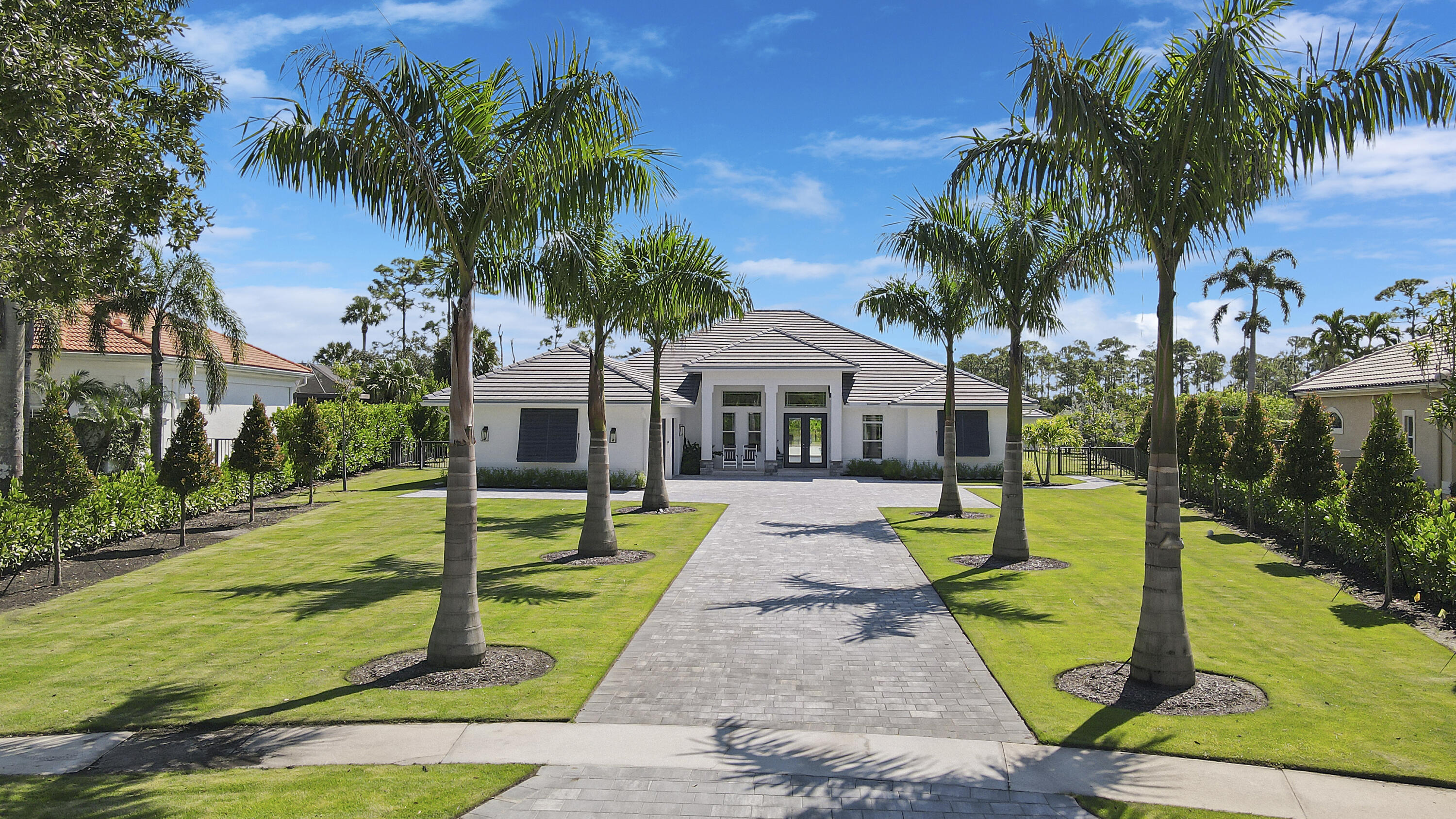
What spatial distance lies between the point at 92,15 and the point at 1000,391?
89.8 feet

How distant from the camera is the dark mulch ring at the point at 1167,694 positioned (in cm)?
699

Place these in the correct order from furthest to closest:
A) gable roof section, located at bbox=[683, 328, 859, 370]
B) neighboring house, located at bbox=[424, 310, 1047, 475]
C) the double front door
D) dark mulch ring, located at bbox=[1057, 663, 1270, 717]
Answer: the double front door
gable roof section, located at bbox=[683, 328, 859, 370]
neighboring house, located at bbox=[424, 310, 1047, 475]
dark mulch ring, located at bbox=[1057, 663, 1270, 717]

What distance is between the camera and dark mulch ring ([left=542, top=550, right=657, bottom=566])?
13461mm

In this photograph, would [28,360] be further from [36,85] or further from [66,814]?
[66,814]

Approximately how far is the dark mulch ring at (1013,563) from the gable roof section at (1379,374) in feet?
42.6

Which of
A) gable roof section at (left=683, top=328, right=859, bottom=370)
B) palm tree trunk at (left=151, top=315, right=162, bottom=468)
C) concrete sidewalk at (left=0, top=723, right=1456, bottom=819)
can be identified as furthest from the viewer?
gable roof section at (left=683, top=328, right=859, bottom=370)

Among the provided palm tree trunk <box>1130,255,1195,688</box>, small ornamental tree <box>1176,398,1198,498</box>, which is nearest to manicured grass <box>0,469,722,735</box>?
palm tree trunk <box>1130,255,1195,688</box>

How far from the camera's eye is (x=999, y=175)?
31.8 ft

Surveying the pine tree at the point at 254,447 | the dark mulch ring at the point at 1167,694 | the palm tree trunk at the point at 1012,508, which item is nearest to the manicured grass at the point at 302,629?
the pine tree at the point at 254,447

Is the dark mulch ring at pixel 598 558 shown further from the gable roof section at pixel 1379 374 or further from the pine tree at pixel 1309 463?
the gable roof section at pixel 1379 374

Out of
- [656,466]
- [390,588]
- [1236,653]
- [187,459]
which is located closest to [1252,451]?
[1236,653]

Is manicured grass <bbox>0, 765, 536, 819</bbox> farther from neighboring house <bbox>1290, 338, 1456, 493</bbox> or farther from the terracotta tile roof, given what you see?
neighboring house <bbox>1290, 338, 1456, 493</bbox>

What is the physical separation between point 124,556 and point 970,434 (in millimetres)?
25446

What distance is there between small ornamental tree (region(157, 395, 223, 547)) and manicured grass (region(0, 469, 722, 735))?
1.28 m
